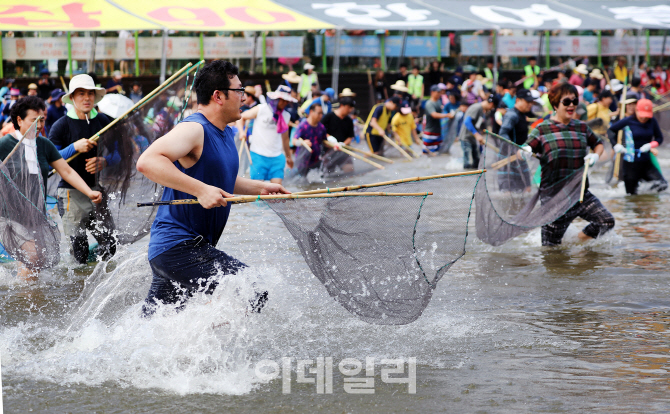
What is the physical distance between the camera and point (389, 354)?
4.71 meters

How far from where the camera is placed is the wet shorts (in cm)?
1076

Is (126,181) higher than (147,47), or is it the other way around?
(147,47)

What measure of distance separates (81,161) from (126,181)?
434 mm

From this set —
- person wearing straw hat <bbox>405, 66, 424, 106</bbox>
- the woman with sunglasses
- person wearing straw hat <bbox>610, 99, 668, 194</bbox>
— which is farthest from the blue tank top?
person wearing straw hat <bbox>405, 66, 424, 106</bbox>

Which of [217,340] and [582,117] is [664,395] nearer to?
[217,340]

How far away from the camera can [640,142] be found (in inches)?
448

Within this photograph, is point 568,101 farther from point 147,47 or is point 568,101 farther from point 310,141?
point 147,47

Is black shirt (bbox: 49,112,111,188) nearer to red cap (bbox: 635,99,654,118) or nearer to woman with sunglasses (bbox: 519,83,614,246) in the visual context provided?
woman with sunglasses (bbox: 519,83,614,246)

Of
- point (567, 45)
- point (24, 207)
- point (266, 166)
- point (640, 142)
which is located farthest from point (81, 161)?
point (567, 45)

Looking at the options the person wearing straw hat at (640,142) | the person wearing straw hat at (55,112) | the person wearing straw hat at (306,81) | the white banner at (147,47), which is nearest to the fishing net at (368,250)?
the person wearing straw hat at (640,142)

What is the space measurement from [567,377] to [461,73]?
69.7 feet

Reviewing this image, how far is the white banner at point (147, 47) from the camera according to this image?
67.8 ft

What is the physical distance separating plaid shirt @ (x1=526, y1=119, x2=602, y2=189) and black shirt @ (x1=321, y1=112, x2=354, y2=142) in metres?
6.39

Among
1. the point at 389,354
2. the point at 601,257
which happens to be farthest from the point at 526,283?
the point at 389,354
